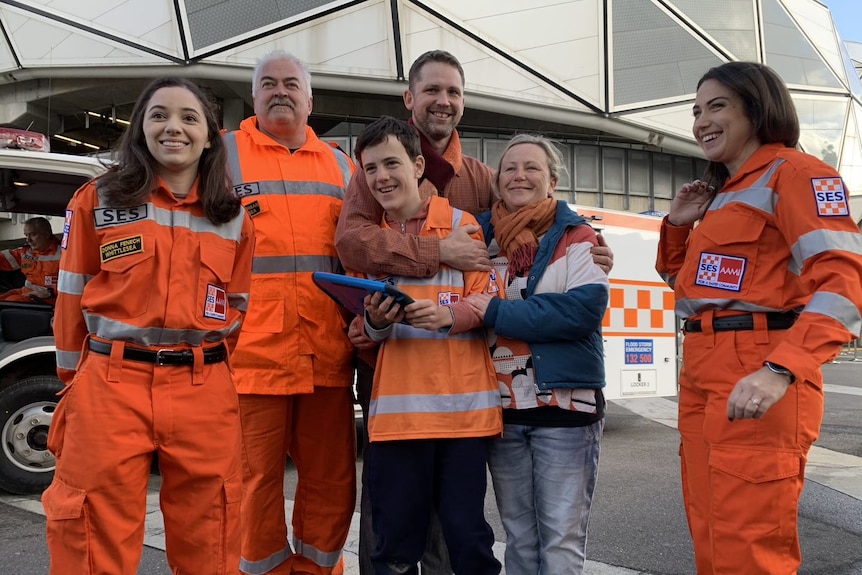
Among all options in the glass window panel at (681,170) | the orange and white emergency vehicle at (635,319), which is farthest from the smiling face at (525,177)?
the glass window panel at (681,170)

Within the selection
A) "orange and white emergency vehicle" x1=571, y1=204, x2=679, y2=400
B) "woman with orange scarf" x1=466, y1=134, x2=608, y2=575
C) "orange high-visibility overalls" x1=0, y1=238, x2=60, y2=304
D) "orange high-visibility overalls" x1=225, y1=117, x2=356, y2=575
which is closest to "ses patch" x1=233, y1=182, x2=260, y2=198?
"orange high-visibility overalls" x1=225, y1=117, x2=356, y2=575

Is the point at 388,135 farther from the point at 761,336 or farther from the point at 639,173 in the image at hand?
the point at 639,173

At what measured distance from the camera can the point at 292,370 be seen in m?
2.51

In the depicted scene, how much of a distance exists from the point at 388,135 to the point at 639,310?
5357 millimetres

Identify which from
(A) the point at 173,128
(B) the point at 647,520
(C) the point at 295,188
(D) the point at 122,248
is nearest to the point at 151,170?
(A) the point at 173,128

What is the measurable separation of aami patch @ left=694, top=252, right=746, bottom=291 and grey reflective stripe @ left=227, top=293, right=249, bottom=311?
4.92 ft

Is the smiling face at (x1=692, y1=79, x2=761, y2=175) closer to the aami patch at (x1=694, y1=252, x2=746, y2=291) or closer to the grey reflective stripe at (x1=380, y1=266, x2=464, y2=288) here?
the aami patch at (x1=694, y1=252, x2=746, y2=291)

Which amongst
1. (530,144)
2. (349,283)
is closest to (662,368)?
(530,144)

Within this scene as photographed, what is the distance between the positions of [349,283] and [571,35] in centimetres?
1688

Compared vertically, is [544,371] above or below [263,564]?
above

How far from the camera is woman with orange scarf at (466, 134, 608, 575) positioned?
2107mm

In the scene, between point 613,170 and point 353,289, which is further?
point 613,170

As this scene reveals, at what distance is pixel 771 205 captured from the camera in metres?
1.90

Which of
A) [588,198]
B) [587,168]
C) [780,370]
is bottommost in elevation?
[780,370]
